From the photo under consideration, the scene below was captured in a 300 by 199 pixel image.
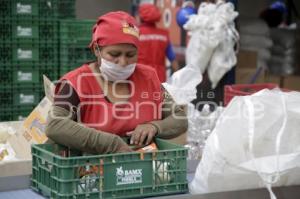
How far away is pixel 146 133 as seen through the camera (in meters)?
2.61

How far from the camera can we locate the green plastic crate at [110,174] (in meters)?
2.29

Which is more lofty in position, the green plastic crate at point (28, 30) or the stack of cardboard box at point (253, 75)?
the green plastic crate at point (28, 30)

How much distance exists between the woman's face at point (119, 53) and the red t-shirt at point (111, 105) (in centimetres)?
10

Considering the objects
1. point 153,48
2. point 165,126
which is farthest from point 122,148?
point 153,48

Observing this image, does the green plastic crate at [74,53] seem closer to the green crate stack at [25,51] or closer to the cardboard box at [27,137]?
the green crate stack at [25,51]

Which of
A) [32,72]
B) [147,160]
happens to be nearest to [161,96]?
[147,160]

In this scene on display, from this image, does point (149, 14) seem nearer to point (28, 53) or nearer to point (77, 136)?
point (28, 53)

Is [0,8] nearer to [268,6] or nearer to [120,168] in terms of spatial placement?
[120,168]

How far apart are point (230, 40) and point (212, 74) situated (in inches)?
14.0

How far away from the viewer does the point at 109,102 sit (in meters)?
2.58

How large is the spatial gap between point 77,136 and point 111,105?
0.68ft

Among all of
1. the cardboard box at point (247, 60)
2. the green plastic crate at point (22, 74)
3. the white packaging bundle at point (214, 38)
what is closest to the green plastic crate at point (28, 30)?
the green plastic crate at point (22, 74)

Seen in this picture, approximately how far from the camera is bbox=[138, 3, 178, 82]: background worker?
7.12 meters

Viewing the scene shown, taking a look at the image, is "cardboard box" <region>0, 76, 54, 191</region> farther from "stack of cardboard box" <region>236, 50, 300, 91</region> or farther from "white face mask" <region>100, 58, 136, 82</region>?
"stack of cardboard box" <region>236, 50, 300, 91</region>
